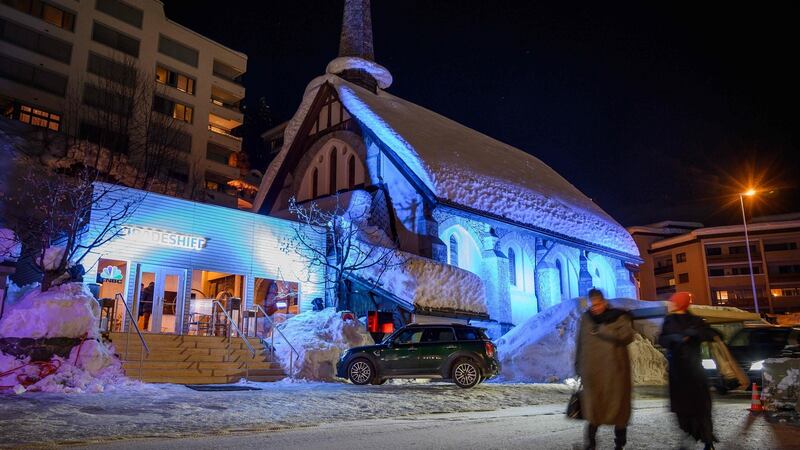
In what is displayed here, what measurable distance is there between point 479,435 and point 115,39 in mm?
44117

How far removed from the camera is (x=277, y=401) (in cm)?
1129

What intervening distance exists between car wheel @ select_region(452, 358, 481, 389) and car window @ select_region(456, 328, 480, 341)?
599 mm

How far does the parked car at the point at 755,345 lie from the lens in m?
15.1

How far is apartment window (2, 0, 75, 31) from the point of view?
126 ft

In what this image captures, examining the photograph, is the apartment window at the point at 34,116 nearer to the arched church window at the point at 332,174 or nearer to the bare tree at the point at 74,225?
the bare tree at the point at 74,225

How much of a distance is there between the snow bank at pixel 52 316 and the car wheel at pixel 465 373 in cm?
884

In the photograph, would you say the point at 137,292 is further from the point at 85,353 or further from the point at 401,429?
the point at 401,429

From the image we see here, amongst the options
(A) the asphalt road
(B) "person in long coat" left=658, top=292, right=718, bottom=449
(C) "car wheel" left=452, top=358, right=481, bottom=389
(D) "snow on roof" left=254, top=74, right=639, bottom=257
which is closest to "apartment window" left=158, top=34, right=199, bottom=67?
(D) "snow on roof" left=254, top=74, right=639, bottom=257

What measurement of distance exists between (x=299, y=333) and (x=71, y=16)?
1365 inches

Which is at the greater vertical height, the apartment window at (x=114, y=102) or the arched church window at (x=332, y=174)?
the apartment window at (x=114, y=102)

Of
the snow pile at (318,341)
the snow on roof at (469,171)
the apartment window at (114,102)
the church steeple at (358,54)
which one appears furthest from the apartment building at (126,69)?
the snow pile at (318,341)

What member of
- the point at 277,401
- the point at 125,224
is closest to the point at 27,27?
the point at 125,224

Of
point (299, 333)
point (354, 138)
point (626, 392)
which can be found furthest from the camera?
point (354, 138)

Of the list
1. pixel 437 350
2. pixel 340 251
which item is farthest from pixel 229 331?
pixel 437 350
